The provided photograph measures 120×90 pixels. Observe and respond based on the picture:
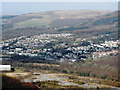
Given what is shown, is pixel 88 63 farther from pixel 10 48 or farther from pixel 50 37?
pixel 50 37

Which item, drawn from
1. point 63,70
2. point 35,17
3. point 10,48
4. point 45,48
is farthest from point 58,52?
point 35,17

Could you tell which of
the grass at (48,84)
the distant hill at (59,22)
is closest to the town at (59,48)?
the distant hill at (59,22)

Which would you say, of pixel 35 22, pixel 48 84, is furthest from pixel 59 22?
pixel 48 84

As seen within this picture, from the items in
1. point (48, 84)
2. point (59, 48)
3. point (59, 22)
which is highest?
point (59, 22)

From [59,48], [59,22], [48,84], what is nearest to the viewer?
[48,84]

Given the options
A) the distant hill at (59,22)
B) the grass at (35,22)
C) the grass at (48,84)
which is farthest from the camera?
the grass at (35,22)

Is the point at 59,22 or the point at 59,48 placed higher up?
the point at 59,22

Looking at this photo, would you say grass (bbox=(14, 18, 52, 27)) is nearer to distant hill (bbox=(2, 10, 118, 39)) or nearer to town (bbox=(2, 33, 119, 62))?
distant hill (bbox=(2, 10, 118, 39))

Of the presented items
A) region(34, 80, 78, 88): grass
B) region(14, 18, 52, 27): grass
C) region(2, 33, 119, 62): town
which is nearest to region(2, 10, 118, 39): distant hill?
region(14, 18, 52, 27): grass

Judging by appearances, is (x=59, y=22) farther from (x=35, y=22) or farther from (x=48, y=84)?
(x=48, y=84)

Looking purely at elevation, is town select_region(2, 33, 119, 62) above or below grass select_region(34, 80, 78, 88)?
below

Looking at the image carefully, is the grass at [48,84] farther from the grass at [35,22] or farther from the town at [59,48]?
the grass at [35,22]
